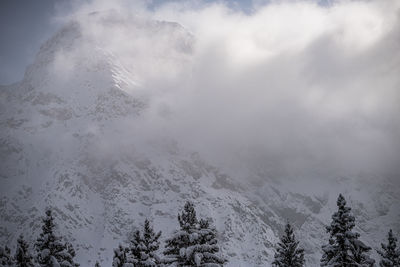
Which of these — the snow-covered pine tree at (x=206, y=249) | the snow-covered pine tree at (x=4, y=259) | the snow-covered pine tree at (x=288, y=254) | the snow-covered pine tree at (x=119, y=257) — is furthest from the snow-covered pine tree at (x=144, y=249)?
the snow-covered pine tree at (x=288, y=254)

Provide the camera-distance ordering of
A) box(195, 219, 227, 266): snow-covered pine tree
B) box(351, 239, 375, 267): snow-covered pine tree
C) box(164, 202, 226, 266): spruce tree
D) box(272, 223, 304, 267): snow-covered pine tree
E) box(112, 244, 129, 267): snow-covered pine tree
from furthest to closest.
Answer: box(272, 223, 304, 267): snow-covered pine tree → box(112, 244, 129, 267): snow-covered pine tree → box(351, 239, 375, 267): snow-covered pine tree → box(195, 219, 227, 266): snow-covered pine tree → box(164, 202, 226, 266): spruce tree

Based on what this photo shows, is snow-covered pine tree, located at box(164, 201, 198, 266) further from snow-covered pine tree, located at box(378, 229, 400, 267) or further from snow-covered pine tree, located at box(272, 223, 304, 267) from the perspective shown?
snow-covered pine tree, located at box(378, 229, 400, 267)

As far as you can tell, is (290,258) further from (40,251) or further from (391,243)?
(40,251)

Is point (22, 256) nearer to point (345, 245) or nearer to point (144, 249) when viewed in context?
point (144, 249)

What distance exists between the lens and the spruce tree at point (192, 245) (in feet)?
78.5

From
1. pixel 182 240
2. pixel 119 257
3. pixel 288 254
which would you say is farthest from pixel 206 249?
pixel 288 254

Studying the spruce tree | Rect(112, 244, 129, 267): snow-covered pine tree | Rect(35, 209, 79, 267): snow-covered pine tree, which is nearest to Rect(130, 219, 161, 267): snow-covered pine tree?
Rect(112, 244, 129, 267): snow-covered pine tree

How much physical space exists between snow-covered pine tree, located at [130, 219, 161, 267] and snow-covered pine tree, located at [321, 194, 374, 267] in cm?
1144

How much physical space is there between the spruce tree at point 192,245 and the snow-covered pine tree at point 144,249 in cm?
177

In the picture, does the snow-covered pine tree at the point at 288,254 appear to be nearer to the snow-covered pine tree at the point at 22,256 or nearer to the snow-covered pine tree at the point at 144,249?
the snow-covered pine tree at the point at 144,249

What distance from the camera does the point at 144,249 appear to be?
27297mm

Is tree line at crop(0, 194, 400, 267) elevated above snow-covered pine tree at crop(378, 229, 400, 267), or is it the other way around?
snow-covered pine tree at crop(378, 229, 400, 267)

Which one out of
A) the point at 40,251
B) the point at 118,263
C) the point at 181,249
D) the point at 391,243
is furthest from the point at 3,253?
the point at 391,243

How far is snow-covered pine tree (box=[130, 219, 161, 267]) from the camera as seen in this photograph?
2683cm
